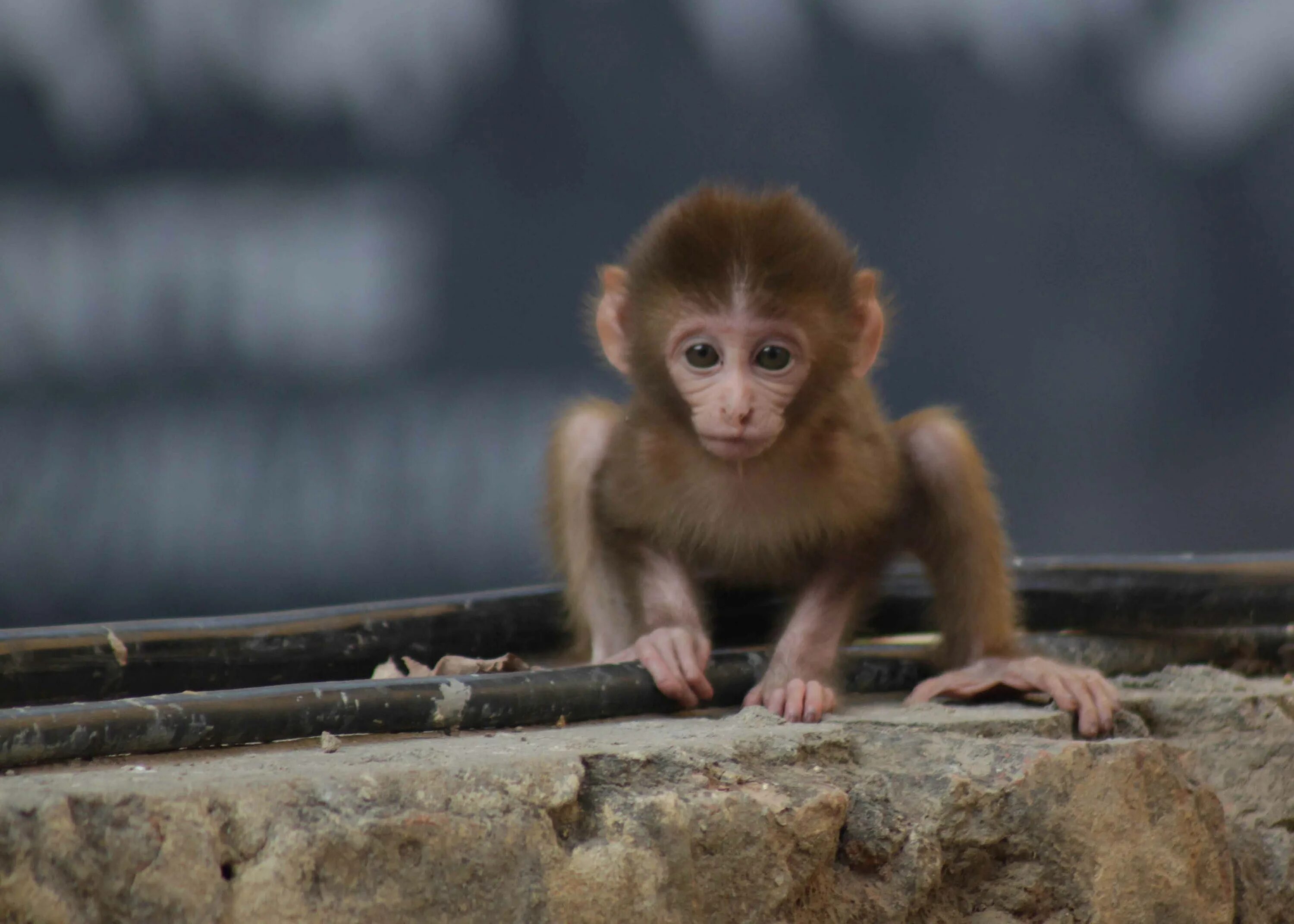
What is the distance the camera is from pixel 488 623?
369cm

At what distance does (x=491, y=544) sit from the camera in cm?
530

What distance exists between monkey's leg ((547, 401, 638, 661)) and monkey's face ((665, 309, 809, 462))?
45cm

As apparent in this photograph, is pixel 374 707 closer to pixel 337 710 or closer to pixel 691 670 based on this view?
pixel 337 710

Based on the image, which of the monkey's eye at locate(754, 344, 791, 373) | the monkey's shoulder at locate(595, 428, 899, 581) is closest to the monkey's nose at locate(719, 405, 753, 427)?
the monkey's eye at locate(754, 344, 791, 373)

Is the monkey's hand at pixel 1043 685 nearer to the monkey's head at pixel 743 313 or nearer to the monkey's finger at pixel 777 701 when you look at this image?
the monkey's finger at pixel 777 701

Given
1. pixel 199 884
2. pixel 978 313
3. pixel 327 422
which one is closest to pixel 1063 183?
pixel 978 313

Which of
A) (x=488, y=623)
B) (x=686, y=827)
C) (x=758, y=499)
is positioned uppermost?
(x=758, y=499)

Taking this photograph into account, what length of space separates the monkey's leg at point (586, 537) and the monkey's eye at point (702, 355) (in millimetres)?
452

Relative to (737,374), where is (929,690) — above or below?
below

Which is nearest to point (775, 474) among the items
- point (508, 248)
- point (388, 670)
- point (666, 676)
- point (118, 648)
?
point (666, 676)

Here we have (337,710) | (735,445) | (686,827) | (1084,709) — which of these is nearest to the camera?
(686,827)

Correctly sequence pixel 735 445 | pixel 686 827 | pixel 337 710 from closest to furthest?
1. pixel 686 827
2. pixel 337 710
3. pixel 735 445

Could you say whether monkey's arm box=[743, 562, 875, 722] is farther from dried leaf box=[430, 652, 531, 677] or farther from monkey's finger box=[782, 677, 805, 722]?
dried leaf box=[430, 652, 531, 677]

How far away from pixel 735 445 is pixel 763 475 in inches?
12.8
